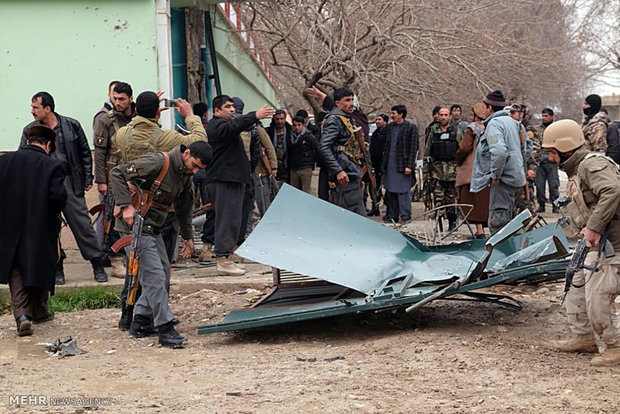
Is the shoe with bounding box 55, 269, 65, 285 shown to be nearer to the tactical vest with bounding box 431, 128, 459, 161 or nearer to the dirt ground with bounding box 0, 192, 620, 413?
the dirt ground with bounding box 0, 192, 620, 413

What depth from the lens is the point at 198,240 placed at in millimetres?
10844

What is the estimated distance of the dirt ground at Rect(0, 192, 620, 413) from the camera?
4578mm

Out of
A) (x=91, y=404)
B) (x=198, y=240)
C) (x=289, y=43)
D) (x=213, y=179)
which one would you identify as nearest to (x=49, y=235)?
(x=213, y=179)

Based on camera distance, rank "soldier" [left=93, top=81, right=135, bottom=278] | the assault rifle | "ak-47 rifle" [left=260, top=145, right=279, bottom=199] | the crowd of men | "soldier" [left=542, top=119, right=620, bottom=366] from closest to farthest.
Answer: "soldier" [left=542, top=119, right=620, bottom=366] → the crowd of men → "soldier" [left=93, top=81, right=135, bottom=278] → the assault rifle → "ak-47 rifle" [left=260, top=145, right=279, bottom=199]

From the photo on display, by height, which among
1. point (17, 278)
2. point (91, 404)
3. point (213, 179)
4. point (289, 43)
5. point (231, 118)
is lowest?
point (91, 404)

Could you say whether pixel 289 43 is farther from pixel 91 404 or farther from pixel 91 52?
Result: pixel 91 404

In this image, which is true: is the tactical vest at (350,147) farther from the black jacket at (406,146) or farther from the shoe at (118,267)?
the black jacket at (406,146)

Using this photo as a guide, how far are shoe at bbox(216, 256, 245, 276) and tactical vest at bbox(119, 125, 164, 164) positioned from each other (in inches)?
67.9

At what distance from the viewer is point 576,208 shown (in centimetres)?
519

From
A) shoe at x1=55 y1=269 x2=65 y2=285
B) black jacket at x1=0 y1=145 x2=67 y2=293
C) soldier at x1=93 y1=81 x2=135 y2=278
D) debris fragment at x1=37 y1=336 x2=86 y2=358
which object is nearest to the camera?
debris fragment at x1=37 y1=336 x2=86 y2=358

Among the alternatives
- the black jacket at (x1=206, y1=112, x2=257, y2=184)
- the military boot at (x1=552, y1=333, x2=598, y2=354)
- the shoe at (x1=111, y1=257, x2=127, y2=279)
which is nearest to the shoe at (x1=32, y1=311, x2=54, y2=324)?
the shoe at (x1=111, y1=257, x2=127, y2=279)

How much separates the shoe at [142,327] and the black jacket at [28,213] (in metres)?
0.74

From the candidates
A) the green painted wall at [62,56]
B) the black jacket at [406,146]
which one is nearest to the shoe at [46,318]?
the green painted wall at [62,56]

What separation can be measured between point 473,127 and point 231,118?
3.43 metres
